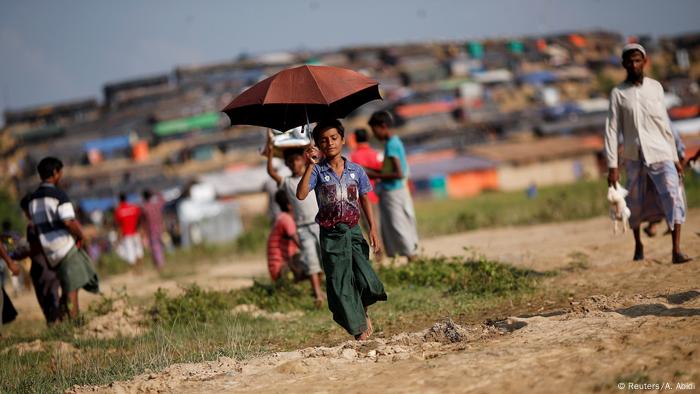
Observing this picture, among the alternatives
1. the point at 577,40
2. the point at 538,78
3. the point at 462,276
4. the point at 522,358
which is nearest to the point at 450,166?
the point at 538,78

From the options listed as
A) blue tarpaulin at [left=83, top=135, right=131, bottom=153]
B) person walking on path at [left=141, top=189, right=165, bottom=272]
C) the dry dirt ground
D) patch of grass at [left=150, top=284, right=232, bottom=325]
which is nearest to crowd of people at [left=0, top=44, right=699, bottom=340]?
the dry dirt ground

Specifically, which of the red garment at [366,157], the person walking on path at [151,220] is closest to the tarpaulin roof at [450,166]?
the person walking on path at [151,220]

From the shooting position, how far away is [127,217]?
1422cm

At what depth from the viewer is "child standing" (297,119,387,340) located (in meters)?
5.36

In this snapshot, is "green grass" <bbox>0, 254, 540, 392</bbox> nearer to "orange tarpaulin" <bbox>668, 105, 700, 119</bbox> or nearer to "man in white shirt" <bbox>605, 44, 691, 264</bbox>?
"man in white shirt" <bbox>605, 44, 691, 264</bbox>

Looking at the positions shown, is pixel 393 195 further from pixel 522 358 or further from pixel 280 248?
pixel 522 358

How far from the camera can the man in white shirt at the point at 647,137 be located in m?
6.85

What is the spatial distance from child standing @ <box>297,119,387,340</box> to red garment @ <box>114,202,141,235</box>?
30.9ft

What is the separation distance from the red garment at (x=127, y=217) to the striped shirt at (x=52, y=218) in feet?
20.1

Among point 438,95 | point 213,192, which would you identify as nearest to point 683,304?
point 213,192

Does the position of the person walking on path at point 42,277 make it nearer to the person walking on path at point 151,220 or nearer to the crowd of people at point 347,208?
the crowd of people at point 347,208

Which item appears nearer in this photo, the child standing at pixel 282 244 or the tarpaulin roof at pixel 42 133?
the child standing at pixel 282 244

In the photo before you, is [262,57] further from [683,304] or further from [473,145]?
[683,304]

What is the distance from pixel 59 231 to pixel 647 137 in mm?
5594
